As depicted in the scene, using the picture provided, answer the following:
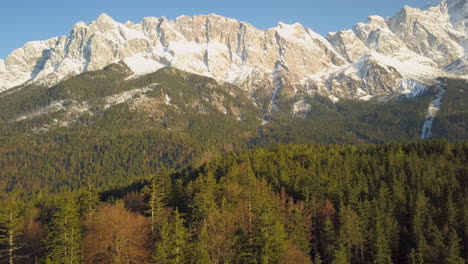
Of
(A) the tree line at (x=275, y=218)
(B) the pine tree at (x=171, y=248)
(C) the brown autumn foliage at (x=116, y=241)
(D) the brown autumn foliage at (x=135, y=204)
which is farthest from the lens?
(D) the brown autumn foliage at (x=135, y=204)

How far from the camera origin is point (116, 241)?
64.2 metres

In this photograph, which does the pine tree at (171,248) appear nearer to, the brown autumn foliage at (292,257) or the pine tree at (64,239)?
the pine tree at (64,239)

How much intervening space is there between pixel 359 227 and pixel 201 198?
112 ft

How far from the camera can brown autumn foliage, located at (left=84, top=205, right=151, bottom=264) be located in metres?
64.9

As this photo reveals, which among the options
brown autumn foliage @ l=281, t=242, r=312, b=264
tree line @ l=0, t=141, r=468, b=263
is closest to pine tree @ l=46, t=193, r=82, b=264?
tree line @ l=0, t=141, r=468, b=263

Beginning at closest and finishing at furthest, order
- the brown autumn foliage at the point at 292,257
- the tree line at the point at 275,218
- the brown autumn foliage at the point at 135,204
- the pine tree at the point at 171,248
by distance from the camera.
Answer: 1. the pine tree at the point at 171,248
2. the tree line at the point at 275,218
3. the brown autumn foliage at the point at 292,257
4. the brown autumn foliage at the point at 135,204

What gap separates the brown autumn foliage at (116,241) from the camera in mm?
64875

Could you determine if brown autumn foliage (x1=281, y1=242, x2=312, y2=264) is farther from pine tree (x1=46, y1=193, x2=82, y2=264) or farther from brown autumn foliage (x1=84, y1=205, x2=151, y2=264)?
pine tree (x1=46, y1=193, x2=82, y2=264)

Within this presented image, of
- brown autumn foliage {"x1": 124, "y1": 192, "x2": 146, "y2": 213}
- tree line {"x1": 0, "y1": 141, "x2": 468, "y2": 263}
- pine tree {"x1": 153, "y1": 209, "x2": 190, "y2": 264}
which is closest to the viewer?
pine tree {"x1": 153, "y1": 209, "x2": 190, "y2": 264}

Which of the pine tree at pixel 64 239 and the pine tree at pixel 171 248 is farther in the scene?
the pine tree at pixel 64 239

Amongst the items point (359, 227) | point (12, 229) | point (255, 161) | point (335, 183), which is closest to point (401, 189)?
point (335, 183)

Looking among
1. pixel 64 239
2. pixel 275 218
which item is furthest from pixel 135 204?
pixel 275 218

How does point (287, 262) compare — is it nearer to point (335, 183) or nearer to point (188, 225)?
point (188, 225)

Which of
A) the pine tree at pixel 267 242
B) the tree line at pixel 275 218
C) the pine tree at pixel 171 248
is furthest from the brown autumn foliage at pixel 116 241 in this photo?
the pine tree at pixel 267 242
